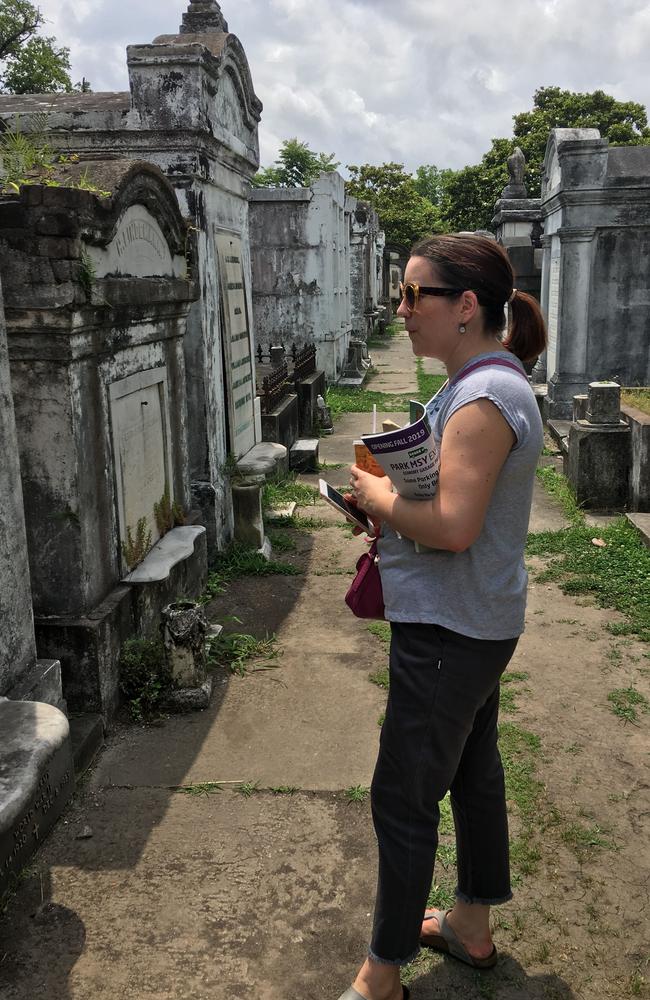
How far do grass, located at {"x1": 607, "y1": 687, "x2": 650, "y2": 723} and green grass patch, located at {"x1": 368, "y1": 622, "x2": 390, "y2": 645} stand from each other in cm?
131

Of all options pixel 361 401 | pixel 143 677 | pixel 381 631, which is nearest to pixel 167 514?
pixel 143 677

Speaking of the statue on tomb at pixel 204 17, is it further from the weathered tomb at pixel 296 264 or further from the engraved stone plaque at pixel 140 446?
the weathered tomb at pixel 296 264

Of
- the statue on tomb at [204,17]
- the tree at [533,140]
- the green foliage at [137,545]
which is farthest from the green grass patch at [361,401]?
the tree at [533,140]

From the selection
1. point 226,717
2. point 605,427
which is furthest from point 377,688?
point 605,427

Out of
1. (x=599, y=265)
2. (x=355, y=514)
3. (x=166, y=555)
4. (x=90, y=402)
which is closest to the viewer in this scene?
(x=355, y=514)

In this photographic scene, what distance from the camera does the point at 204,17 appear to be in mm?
6652

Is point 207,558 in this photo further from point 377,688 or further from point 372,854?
point 372,854

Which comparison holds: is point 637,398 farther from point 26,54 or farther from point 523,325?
point 26,54

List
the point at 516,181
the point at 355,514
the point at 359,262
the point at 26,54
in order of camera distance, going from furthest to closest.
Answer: the point at 26,54 < the point at 359,262 < the point at 516,181 < the point at 355,514

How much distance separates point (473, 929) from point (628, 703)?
1.96 metres

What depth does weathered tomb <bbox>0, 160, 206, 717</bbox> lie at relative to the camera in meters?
3.42

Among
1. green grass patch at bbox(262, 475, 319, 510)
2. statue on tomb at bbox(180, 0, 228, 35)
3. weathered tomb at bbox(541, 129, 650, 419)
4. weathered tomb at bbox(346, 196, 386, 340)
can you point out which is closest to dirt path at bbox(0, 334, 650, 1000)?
green grass patch at bbox(262, 475, 319, 510)

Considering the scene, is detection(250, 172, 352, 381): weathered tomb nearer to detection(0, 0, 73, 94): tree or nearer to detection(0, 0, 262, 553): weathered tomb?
detection(0, 0, 262, 553): weathered tomb

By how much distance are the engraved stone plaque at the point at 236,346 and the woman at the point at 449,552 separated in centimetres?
407
